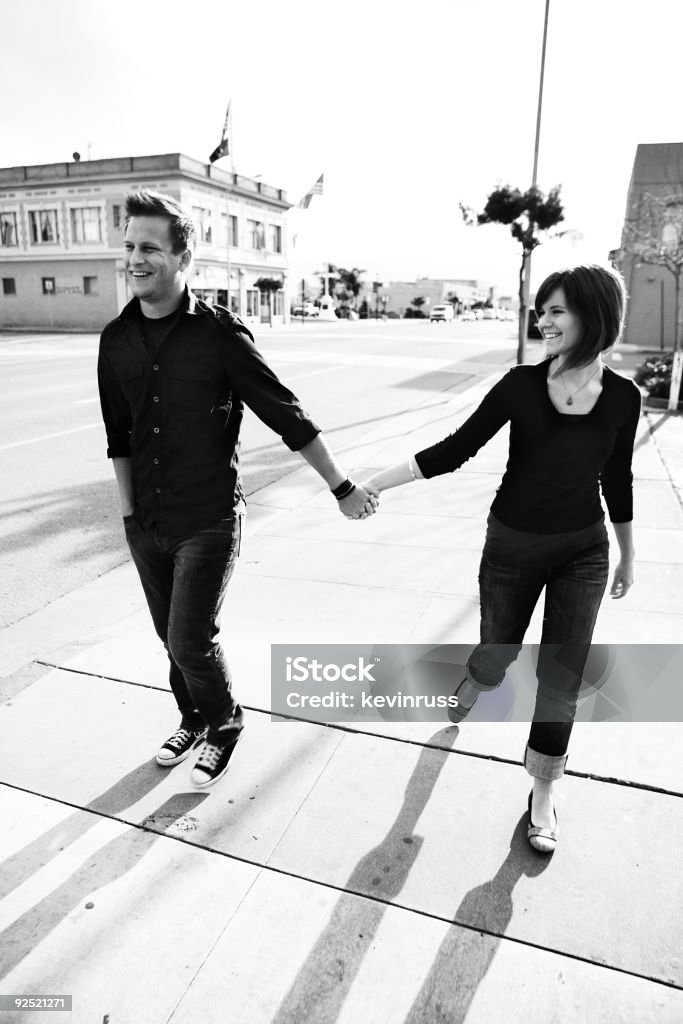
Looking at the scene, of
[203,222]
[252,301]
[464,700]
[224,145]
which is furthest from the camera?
[252,301]

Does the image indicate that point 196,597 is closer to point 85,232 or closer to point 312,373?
point 312,373

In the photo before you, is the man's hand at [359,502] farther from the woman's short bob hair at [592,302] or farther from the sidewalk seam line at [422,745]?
the sidewalk seam line at [422,745]

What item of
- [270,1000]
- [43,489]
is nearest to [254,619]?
[270,1000]

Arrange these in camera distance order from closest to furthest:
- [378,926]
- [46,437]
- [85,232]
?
[378,926] < [46,437] < [85,232]

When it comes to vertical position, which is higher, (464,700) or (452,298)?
(452,298)

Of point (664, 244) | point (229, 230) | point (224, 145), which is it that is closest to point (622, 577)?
point (664, 244)

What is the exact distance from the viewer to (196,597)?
269 cm

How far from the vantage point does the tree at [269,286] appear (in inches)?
A: 2100

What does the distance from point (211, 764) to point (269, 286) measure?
176 feet

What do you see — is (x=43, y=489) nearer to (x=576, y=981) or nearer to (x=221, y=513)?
(x=221, y=513)

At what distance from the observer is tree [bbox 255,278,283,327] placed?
175ft

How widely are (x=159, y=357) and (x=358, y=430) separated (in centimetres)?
861

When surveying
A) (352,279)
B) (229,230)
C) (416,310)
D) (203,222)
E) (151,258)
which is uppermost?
(203,222)

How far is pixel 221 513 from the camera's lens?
2.68 meters
